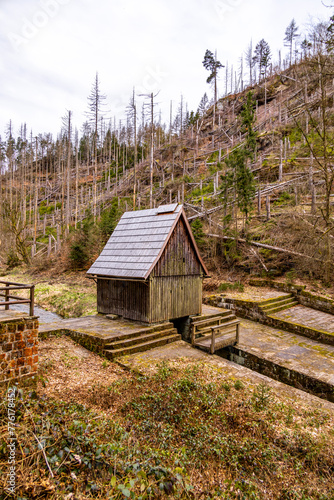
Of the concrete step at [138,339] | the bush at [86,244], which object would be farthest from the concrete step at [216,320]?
the bush at [86,244]

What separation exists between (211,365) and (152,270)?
13.1ft

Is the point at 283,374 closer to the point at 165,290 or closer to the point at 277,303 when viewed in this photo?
the point at 165,290

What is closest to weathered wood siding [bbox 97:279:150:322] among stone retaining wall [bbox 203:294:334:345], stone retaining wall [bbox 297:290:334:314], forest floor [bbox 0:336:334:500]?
forest floor [bbox 0:336:334:500]

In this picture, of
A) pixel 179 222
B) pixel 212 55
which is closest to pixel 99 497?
pixel 179 222

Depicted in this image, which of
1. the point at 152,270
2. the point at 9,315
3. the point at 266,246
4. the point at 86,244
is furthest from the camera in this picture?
the point at 86,244

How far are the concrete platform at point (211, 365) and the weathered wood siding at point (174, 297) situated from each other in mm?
1479

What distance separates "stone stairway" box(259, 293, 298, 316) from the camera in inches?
557

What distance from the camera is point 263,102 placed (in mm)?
44812

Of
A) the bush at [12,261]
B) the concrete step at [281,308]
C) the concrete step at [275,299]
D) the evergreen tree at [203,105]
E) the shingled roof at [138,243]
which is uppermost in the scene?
the evergreen tree at [203,105]

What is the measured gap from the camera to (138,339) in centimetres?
980

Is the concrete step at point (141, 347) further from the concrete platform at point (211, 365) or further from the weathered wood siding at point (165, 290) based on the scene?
the weathered wood siding at point (165, 290)

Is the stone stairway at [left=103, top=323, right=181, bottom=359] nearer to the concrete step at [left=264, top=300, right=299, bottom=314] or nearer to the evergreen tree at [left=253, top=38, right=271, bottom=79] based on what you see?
the concrete step at [left=264, top=300, right=299, bottom=314]

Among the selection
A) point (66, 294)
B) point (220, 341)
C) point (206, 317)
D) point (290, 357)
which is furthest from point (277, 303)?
point (66, 294)

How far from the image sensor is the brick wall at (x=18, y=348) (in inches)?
225
